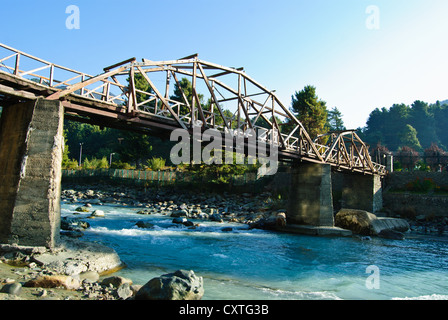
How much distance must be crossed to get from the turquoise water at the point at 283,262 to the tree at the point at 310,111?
31413mm

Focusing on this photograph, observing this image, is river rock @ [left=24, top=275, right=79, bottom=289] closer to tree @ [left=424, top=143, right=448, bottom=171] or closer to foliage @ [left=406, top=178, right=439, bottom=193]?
foliage @ [left=406, top=178, right=439, bottom=193]

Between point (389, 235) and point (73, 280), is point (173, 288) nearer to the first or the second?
point (73, 280)

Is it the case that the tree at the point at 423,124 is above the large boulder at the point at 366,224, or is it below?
above

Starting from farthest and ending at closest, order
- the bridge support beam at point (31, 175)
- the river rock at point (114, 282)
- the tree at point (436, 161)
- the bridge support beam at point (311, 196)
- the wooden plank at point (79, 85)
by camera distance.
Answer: the tree at point (436, 161)
the bridge support beam at point (311, 196)
the wooden plank at point (79, 85)
the bridge support beam at point (31, 175)
the river rock at point (114, 282)

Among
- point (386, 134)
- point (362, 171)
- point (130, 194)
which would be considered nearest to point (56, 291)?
point (362, 171)

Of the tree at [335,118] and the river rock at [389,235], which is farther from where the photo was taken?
the tree at [335,118]

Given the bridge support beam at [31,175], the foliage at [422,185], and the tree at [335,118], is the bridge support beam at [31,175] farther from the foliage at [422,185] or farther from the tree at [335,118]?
the tree at [335,118]

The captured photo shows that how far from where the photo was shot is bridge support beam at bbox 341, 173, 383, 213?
119 feet

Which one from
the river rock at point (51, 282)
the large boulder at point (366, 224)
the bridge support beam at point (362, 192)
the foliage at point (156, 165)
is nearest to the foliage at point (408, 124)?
the bridge support beam at point (362, 192)

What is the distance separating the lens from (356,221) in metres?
25.7

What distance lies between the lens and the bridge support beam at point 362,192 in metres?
36.2

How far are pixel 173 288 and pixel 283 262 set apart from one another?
819 cm

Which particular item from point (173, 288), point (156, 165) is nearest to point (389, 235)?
point (173, 288)

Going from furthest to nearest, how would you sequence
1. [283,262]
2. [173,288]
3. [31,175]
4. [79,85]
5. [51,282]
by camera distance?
[283,262]
[79,85]
[31,175]
[51,282]
[173,288]
